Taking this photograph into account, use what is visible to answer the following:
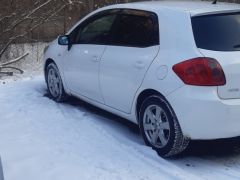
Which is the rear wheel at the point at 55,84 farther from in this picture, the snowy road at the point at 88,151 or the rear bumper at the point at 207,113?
the rear bumper at the point at 207,113

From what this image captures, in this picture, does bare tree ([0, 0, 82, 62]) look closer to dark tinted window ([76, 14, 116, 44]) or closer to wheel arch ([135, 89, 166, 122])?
dark tinted window ([76, 14, 116, 44])

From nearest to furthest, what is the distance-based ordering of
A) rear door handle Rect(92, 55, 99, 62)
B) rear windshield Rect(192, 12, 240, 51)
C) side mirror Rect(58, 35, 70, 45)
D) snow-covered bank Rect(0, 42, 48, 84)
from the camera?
rear windshield Rect(192, 12, 240, 51) → rear door handle Rect(92, 55, 99, 62) → side mirror Rect(58, 35, 70, 45) → snow-covered bank Rect(0, 42, 48, 84)

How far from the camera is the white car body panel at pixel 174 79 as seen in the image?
4602 millimetres

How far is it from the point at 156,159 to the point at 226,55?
1.25m

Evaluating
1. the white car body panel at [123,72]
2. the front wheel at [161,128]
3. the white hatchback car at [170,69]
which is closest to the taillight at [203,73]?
the white hatchback car at [170,69]

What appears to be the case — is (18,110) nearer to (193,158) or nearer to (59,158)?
(59,158)

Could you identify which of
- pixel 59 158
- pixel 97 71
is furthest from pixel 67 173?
pixel 97 71

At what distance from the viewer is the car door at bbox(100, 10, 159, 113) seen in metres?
5.23

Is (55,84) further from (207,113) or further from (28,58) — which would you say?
(28,58)

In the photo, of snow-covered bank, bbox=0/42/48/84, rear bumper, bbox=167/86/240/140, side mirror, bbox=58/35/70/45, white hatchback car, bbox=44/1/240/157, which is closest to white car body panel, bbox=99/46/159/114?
white hatchback car, bbox=44/1/240/157

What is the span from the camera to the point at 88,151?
206 inches

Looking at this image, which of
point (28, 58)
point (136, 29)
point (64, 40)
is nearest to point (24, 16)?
point (28, 58)

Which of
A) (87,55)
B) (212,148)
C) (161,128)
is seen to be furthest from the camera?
(87,55)

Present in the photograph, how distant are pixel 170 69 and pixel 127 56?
0.79 meters
